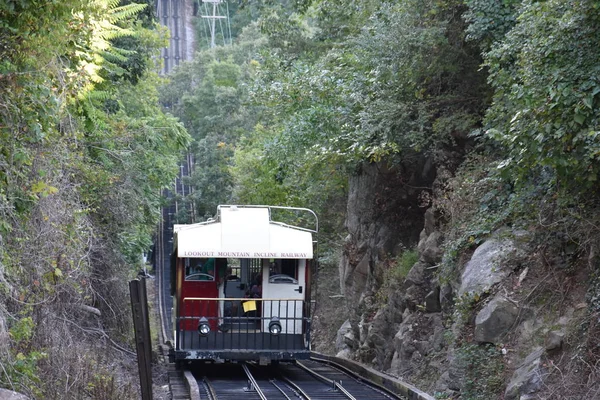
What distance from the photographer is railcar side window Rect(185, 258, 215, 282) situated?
1772 centimetres

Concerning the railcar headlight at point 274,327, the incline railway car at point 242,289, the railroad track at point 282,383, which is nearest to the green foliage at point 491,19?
the incline railway car at point 242,289

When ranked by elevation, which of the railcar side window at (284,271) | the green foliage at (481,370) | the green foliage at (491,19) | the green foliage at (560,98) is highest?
the green foliage at (491,19)

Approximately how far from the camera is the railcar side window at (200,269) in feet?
58.1

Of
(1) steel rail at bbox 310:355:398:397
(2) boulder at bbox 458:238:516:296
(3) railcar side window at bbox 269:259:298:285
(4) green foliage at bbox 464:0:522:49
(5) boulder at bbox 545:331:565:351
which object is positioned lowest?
(1) steel rail at bbox 310:355:398:397

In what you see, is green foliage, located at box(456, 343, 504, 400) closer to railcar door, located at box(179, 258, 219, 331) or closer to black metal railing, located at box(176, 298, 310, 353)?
black metal railing, located at box(176, 298, 310, 353)

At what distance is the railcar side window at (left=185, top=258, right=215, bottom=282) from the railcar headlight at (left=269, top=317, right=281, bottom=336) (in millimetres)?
1595

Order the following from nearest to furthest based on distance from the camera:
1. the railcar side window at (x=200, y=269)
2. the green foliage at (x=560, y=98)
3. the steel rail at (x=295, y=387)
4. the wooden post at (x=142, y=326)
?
1. the wooden post at (x=142, y=326)
2. the green foliage at (x=560, y=98)
3. the steel rail at (x=295, y=387)
4. the railcar side window at (x=200, y=269)

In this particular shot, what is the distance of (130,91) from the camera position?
118 feet

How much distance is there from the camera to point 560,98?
38.6ft

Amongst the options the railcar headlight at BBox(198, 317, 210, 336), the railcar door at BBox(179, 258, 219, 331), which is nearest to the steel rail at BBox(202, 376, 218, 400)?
the railcar headlight at BBox(198, 317, 210, 336)

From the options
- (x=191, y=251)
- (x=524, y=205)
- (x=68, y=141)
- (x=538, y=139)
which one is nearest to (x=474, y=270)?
(x=524, y=205)

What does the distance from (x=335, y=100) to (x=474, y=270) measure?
31.4ft

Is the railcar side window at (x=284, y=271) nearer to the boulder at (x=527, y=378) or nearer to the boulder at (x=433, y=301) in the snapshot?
the boulder at (x=433, y=301)

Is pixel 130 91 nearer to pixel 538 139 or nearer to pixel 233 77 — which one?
pixel 538 139
